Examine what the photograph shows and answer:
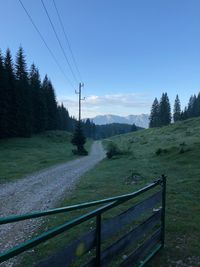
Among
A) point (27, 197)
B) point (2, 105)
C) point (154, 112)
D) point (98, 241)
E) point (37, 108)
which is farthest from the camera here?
point (154, 112)

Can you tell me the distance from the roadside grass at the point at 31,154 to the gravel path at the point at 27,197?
2.13 m

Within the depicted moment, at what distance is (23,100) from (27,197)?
45.7 meters

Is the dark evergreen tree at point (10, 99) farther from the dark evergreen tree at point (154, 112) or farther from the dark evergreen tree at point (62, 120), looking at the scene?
the dark evergreen tree at point (154, 112)

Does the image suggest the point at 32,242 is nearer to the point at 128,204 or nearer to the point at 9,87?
the point at 128,204

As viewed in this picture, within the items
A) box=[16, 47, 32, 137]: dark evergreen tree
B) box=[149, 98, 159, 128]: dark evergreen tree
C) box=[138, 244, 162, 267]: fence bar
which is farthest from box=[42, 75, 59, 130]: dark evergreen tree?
box=[138, 244, 162, 267]: fence bar

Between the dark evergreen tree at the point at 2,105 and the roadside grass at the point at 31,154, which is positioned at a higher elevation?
the dark evergreen tree at the point at 2,105

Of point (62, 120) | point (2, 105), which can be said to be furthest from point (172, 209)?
point (62, 120)

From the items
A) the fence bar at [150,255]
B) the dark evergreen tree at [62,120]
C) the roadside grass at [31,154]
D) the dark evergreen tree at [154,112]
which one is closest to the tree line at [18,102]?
the roadside grass at [31,154]

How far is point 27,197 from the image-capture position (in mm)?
12141

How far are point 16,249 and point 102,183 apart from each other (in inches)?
479

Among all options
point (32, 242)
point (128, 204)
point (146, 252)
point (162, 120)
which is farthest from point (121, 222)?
point (162, 120)

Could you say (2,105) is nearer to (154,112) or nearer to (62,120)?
(62,120)

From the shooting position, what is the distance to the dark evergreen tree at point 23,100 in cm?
5375

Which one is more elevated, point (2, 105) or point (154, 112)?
point (154, 112)
